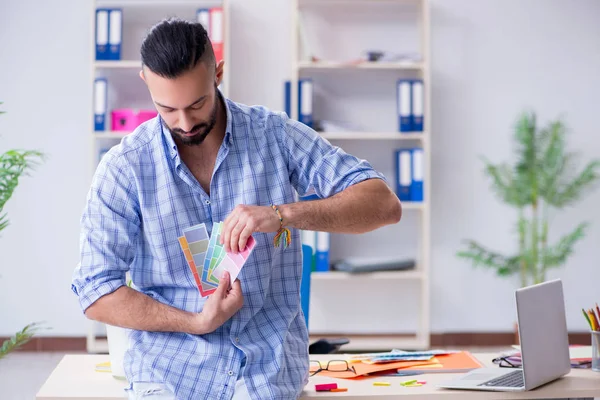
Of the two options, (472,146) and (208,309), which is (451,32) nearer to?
(472,146)

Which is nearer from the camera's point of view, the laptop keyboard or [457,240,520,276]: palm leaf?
the laptop keyboard

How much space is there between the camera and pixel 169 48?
1.73 meters

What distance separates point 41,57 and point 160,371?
3.74 meters

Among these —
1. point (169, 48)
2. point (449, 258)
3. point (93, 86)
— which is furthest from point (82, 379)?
point (449, 258)

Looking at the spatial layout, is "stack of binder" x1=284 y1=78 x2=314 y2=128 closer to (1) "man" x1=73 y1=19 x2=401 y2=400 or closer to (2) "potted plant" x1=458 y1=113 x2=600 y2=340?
(2) "potted plant" x1=458 y1=113 x2=600 y2=340

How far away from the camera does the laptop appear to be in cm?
188

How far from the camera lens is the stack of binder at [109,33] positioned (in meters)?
4.66

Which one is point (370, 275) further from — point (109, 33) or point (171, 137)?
point (171, 137)

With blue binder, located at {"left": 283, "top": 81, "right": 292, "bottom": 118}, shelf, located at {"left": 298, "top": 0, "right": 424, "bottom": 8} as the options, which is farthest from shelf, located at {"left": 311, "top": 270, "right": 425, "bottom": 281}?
shelf, located at {"left": 298, "top": 0, "right": 424, "bottom": 8}

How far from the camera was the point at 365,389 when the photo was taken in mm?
1901

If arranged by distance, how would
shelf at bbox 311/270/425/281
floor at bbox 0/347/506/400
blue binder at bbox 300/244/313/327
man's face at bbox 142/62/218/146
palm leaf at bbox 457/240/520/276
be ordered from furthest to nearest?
1. palm leaf at bbox 457/240/520/276
2. shelf at bbox 311/270/425/281
3. floor at bbox 0/347/506/400
4. blue binder at bbox 300/244/313/327
5. man's face at bbox 142/62/218/146

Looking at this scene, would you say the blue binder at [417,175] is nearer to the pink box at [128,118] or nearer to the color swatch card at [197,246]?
the pink box at [128,118]

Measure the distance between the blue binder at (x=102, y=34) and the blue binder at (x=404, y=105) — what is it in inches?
70.1

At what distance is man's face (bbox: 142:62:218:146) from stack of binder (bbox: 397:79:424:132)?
3004 mm
